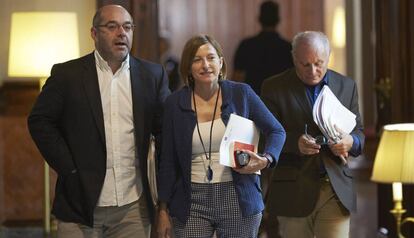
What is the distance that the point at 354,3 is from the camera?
10.6 m

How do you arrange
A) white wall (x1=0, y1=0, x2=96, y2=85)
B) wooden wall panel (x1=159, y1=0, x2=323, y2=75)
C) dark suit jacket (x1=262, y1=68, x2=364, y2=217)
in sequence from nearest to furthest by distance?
dark suit jacket (x1=262, y1=68, x2=364, y2=217) → white wall (x1=0, y1=0, x2=96, y2=85) → wooden wall panel (x1=159, y1=0, x2=323, y2=75)

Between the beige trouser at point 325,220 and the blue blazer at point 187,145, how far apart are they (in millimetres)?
494

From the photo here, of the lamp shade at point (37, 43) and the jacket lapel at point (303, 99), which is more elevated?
the lamp shade at point (37, 43)

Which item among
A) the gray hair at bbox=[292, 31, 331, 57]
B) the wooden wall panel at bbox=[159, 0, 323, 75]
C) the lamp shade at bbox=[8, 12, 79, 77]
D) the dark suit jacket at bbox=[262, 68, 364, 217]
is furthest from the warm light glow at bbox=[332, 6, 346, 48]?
the gray hair at bbox=[292, 31, 331, 57]

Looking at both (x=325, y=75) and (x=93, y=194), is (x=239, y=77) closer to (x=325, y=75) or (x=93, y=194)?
(x=325, y=75)

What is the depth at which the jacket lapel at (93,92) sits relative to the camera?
136 inches

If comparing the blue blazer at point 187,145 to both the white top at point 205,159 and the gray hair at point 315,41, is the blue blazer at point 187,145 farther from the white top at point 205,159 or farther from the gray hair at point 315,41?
the gray hair at point 315,41

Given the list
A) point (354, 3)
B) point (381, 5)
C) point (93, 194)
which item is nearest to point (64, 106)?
point (93, 194)

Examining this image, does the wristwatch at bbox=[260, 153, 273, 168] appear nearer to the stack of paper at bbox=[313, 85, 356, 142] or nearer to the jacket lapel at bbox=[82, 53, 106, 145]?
the stack of paper at bbox=[313, 85, 356, 142]

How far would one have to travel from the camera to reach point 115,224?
11.5 ft

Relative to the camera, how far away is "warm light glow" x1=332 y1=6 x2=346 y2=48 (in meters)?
10.6

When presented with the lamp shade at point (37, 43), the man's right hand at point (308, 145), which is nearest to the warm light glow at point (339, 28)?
the lamp shade at point (37, 43)

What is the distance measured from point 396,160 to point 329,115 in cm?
32

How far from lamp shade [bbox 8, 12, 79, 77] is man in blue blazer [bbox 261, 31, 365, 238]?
5.05ft
